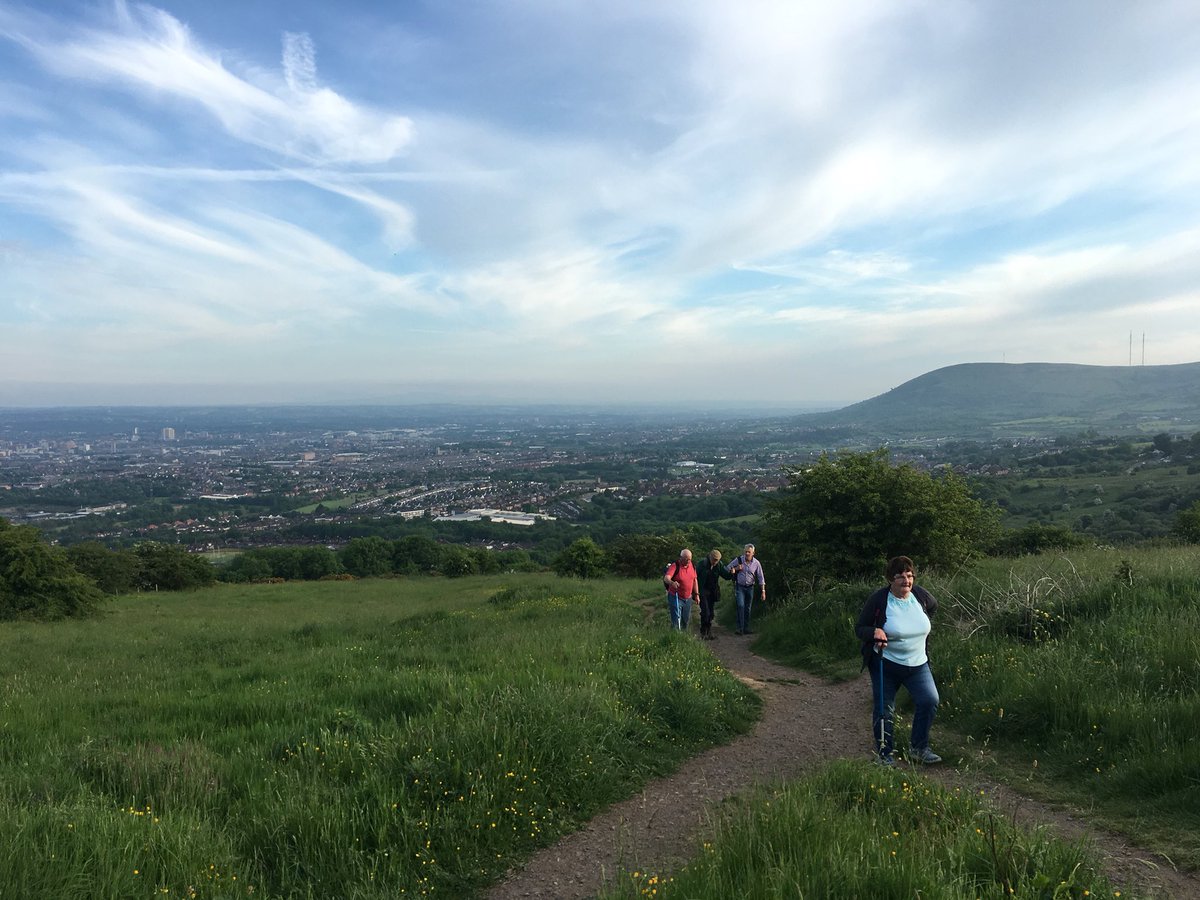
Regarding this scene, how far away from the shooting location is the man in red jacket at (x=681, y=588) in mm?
11273

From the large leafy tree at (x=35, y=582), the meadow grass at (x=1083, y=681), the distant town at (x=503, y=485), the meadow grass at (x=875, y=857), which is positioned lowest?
the distant town at (x=503, y=485)

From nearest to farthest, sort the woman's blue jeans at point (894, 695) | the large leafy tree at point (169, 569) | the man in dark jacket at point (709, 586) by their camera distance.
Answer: the woman's blue jeans at point (894, 695) → the man in dark jacket at point (709, 586) → the large leafy tree at point (169, 569)

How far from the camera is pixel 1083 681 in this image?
576 cm

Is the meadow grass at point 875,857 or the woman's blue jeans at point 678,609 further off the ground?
the meadow grass at point 875,857

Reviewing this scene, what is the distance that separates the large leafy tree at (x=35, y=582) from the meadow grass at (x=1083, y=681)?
23.8m

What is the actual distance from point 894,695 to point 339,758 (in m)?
4.76

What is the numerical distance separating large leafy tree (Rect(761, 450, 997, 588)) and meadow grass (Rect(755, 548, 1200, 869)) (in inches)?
114

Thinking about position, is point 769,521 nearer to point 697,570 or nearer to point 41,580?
point 697,570

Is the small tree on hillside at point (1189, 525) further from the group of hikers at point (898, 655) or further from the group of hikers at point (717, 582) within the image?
the group of hikers at point (898, 655)

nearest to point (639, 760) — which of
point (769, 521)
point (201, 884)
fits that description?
point (201, 884)

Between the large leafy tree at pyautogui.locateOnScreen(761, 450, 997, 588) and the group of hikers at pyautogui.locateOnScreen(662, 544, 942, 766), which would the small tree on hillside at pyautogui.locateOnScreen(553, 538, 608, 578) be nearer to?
the large leafy tree at pyautogui.locateOnScreen(761, 450, 997, 588)

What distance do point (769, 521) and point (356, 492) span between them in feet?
321

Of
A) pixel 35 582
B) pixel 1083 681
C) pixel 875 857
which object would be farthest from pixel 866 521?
pixel 35 582

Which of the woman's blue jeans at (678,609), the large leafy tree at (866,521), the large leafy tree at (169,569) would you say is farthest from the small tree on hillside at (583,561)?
the woman's blue jeans at (678,609)
